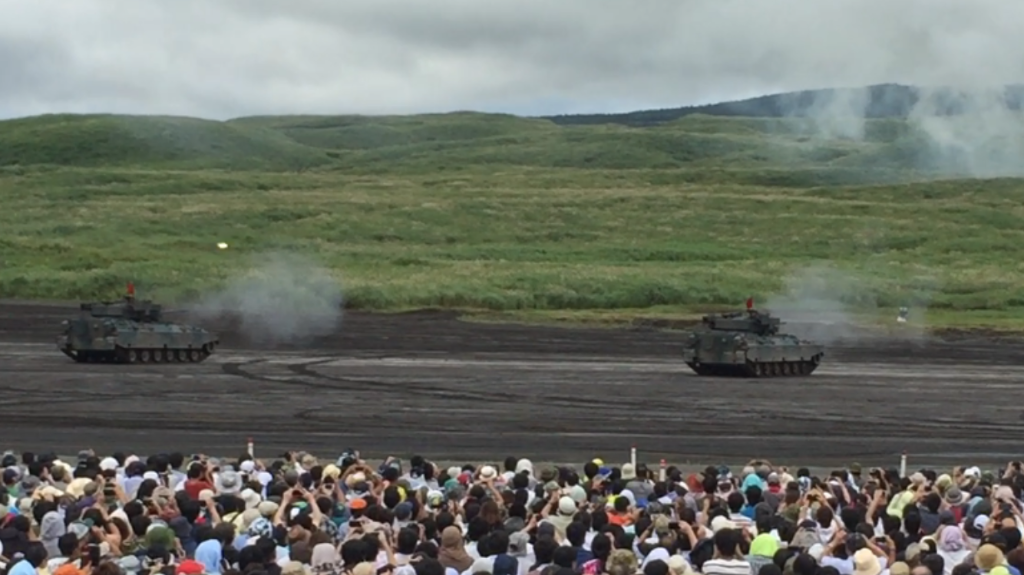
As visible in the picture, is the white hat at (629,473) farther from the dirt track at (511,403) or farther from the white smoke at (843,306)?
the white smoke at (843,306)

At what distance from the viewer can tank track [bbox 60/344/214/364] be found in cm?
4925

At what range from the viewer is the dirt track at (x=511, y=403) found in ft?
97.7

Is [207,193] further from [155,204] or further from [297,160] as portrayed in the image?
[297,160]

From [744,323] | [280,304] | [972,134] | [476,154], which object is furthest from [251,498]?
[476,154]

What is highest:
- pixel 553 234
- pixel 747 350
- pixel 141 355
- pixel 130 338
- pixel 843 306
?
pixel 553 234

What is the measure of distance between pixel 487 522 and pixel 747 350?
3519 centimetres

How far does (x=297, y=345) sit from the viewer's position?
184 ft

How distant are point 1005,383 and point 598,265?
4550 centimetres

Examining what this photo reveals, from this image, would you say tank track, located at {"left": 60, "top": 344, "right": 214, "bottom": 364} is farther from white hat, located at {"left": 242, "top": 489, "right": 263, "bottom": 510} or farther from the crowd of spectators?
white hat, located at {"left": 242, "top": 489, "right": 263, "bottom": 510}

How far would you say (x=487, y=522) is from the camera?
14.2m

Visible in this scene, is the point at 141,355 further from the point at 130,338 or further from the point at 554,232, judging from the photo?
the point at 554,232

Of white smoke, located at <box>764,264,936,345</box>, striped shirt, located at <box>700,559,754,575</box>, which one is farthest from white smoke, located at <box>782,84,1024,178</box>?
striped shirt, located at <box>700,559,754,575</box>

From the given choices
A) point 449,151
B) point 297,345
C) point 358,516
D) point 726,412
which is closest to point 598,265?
point 297,345

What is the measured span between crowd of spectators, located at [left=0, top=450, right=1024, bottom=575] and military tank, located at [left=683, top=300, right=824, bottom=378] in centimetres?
2916
